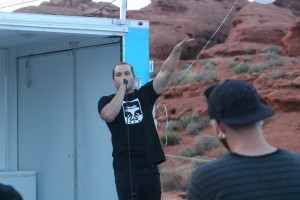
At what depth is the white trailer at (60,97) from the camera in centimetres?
625

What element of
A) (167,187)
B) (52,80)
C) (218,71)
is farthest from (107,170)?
(218,71)

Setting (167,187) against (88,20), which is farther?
(167,187)

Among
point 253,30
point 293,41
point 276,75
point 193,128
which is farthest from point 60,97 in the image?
point 253,30

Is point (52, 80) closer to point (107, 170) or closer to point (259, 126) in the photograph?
point (107, 170)

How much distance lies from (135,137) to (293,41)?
2338 cm

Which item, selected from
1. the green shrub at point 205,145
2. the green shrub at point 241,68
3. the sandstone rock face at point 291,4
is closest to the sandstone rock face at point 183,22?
the sandstone rock face at point 291,4

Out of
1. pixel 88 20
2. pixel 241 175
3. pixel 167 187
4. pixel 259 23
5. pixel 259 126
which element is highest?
pixel 259 23

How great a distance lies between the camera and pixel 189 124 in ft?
74.0

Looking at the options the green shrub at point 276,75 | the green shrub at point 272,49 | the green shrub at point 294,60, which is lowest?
the green shrub at point 276,75

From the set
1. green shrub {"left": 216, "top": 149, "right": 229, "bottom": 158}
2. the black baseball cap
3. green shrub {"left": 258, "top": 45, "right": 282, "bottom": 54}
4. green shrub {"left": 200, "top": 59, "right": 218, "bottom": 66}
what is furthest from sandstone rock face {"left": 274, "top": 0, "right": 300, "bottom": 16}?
the black baseball cap

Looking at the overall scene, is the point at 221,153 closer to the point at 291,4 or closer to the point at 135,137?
the point at 135,137

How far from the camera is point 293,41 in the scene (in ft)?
90.6

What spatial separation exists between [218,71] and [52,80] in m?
21.3

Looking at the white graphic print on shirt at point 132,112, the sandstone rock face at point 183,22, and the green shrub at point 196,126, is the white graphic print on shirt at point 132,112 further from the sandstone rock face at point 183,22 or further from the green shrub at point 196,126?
the sandstone rock face at point 183,22
